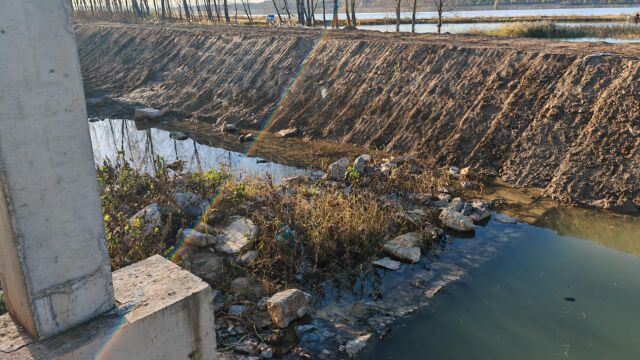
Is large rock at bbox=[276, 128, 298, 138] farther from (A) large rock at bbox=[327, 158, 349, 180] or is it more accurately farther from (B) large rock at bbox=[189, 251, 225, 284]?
(B) large rock at bbox=[189, 251, 225, 284]

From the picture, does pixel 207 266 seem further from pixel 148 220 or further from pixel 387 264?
pixel 387 264

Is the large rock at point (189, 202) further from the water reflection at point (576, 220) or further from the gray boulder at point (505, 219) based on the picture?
the water reflection at point (576, 220)

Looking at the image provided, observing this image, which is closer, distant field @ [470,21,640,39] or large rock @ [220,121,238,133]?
large rock @ [220,121,238,133]

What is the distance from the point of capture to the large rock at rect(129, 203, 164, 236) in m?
5.99

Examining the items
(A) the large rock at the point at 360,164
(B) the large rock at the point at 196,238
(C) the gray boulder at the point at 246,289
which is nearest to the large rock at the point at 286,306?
(C) the gray boulder at the point at 246,289

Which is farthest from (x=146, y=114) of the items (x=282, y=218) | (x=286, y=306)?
(x=286, y=306)

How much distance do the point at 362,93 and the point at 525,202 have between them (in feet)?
18.6

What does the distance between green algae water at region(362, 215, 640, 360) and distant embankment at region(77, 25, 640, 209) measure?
7.28ft

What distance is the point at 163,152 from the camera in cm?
1230

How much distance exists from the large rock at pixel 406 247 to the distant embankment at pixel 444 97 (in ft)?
10.9

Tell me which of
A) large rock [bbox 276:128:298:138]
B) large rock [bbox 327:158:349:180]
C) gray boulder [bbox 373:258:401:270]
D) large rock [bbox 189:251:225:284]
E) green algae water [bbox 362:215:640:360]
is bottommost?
green algae water [bbox 362:215:640:360]

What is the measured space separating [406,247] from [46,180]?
16.0 feet

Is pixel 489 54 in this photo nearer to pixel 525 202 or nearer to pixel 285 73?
pixel 525 202

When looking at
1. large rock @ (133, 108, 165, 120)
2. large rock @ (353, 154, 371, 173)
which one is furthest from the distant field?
large rock @ (353, 154, 371, 173)
